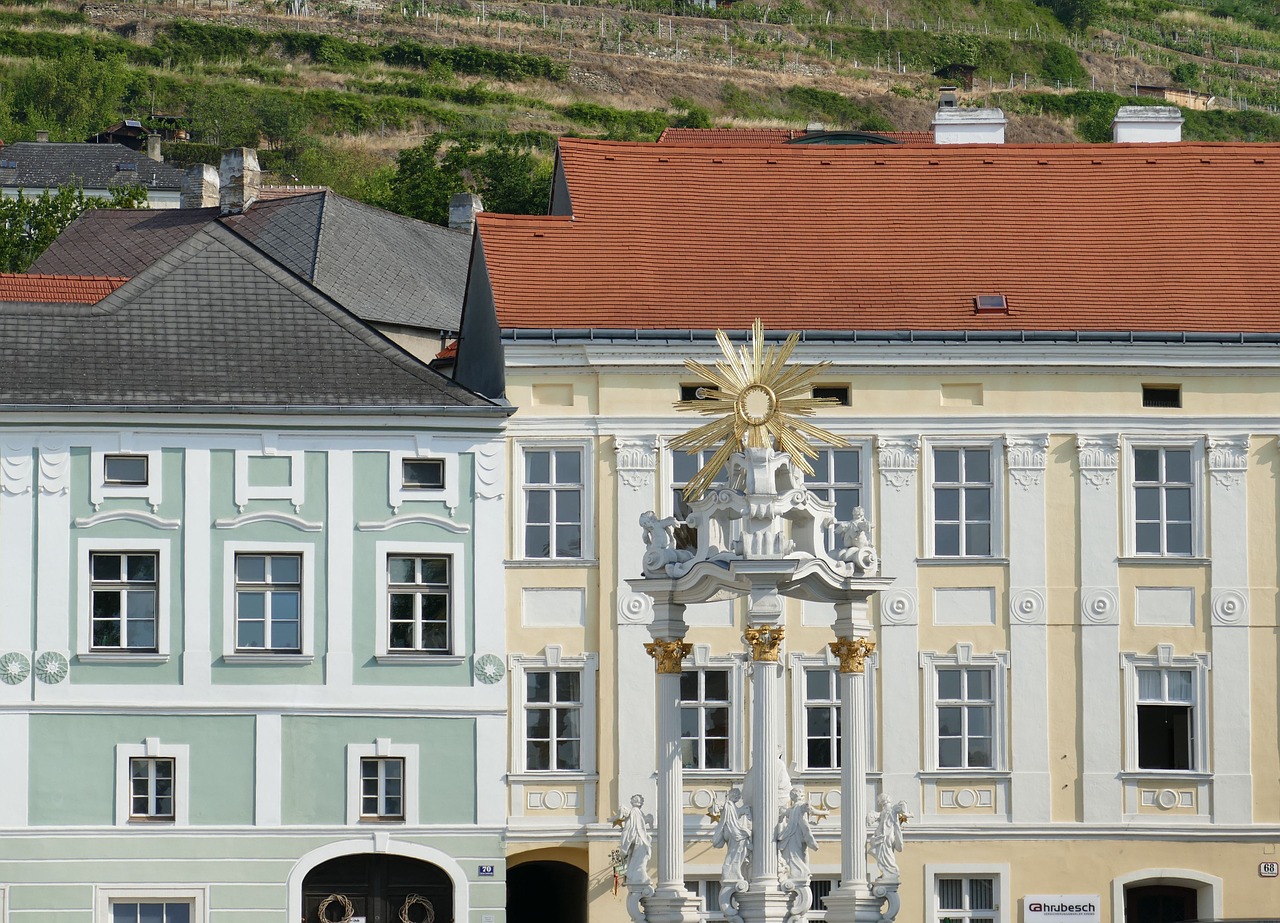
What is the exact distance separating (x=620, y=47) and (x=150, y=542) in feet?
356

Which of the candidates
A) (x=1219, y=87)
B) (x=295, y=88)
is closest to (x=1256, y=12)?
(x=1219, y=87)

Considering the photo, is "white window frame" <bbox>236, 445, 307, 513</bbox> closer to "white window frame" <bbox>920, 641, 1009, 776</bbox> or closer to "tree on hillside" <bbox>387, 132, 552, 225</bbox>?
"white window frame" <bbox>920, 641, 1009, 776</bbox>

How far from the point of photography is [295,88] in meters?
130

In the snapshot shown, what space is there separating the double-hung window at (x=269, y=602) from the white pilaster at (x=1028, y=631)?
1050 cm

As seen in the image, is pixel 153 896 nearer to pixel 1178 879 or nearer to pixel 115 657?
pixel 115 657

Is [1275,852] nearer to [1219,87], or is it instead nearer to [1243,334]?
[1243,334]

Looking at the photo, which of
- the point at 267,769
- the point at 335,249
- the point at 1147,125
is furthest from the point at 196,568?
the point at 1147,125

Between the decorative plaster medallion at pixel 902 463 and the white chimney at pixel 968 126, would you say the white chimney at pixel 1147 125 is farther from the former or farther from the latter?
the decorative plaster medallion at pixel 902 463

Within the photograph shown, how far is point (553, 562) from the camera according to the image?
39.5 m

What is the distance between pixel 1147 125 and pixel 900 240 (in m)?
9.64

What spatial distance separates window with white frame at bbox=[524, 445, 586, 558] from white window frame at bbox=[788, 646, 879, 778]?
3.64 meters

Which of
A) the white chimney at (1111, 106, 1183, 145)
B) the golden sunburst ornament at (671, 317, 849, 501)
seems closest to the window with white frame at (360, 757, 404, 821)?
the golden sunburst ornament at (671, 317, 849, 501)

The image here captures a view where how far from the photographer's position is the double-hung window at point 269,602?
1537 inches

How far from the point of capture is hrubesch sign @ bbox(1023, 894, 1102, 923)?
127 feet
